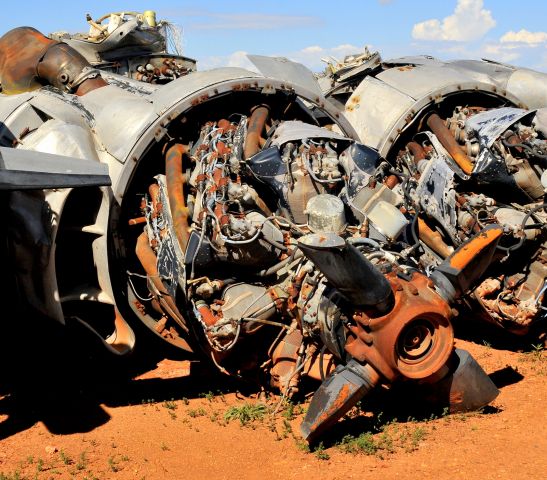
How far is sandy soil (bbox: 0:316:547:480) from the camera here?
237 inches

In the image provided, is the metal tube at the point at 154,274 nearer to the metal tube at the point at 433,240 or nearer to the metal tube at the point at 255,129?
the metal tube at the point at 255,129

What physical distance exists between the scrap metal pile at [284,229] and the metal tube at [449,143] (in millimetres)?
23

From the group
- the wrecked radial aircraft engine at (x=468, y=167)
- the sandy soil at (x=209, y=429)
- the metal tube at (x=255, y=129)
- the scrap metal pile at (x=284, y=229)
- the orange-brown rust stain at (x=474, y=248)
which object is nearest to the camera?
the sandy soil at (x=209, y=429)

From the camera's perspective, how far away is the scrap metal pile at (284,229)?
20.8 feet

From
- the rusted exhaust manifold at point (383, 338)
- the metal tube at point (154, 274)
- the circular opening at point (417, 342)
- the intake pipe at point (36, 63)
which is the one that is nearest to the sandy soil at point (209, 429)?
the rusted exhaust manifold at point (383, 338)

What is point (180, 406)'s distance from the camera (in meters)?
7.65

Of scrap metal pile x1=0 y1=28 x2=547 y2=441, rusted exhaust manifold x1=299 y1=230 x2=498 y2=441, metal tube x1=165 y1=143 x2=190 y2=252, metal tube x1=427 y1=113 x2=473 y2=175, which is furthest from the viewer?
metal tube x1=427 y1=113 x2=473 y2=175


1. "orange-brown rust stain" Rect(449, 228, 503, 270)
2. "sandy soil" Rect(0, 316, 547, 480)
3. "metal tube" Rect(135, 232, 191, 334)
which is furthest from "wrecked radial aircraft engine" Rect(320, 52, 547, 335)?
"metal tube" Rect(135, 232, 191, 334)

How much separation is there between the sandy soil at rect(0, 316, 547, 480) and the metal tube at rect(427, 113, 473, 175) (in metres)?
2.19

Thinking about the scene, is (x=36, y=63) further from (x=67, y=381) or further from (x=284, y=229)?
(x=284, y=229)

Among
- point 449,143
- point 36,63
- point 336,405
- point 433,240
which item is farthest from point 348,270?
point 36,63

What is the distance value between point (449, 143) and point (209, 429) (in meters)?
4.41

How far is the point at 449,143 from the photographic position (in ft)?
29.5

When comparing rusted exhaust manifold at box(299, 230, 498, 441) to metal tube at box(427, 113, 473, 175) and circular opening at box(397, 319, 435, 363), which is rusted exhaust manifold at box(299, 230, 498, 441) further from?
metal tube at box(427, 113, 473, 175)
